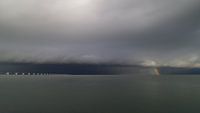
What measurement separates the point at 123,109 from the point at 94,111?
407 inches

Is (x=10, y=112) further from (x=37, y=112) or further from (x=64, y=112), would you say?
(x=64, y=112)

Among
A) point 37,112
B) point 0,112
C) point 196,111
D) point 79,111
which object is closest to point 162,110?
point 196,111

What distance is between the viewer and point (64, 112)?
69.2m

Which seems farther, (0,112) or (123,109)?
(123,109)

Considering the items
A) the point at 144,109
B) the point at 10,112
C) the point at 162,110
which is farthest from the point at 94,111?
the point at 10,112

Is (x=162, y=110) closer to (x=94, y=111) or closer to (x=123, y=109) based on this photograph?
(x=123, y=109)

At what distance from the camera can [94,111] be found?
6981 centimetres

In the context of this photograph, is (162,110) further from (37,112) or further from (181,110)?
(37,112)

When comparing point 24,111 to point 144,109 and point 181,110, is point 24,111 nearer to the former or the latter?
point 144,109

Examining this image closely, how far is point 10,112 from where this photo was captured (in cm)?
7056

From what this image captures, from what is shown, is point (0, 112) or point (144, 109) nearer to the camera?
point (0, 112)

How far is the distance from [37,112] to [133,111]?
30890 millimetres

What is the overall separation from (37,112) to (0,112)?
1136 cm

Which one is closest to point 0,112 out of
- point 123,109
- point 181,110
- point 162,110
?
point 123,109
